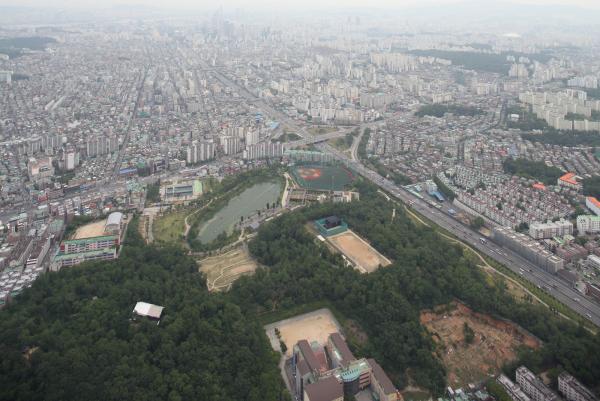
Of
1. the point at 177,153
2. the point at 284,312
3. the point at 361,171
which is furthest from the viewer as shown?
the point at 177,153

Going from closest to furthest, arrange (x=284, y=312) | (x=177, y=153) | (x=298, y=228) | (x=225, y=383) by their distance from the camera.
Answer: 1. (x=225, y=383)
2. (x=284, y=312)
3. (x=298, y=228)
4. (x=177, y=153)

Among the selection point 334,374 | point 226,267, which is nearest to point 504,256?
point 334,374

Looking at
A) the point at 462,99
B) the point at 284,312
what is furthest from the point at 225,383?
the point at 462,99

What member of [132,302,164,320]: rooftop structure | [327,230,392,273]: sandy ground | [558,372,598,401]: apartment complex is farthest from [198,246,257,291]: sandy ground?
[558,372,598,401]: apartment complex

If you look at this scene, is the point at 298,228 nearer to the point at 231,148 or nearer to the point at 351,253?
the point at 351,253

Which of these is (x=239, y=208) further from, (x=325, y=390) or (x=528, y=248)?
(x=325, y=390)

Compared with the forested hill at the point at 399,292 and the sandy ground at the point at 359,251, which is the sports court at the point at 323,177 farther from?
the sandy ground at the point at 359,251
